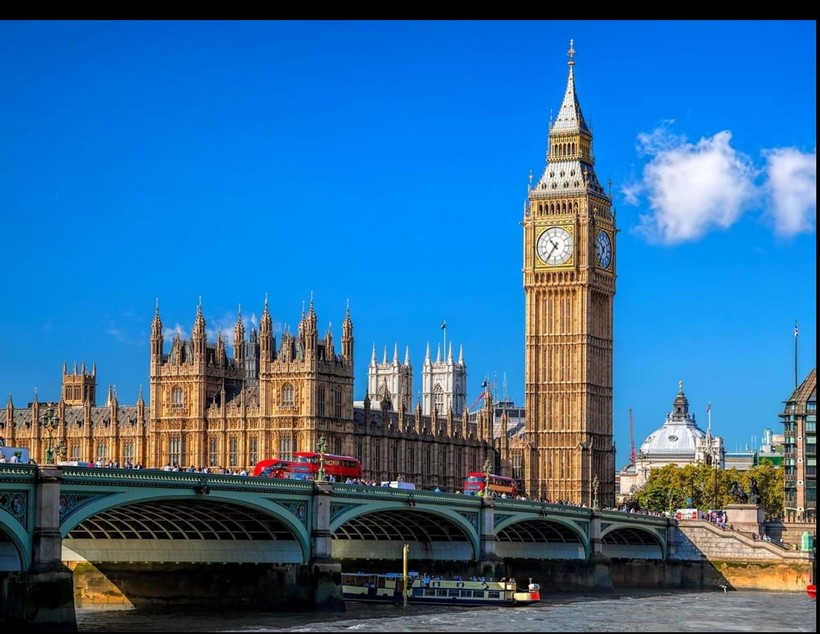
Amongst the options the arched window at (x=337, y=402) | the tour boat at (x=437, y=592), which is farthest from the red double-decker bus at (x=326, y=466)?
the arched window at (x=337, y=402)

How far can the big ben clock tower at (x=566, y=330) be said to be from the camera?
124 meters

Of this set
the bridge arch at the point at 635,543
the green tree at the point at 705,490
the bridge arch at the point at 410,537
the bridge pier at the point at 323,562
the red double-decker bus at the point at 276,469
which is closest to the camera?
the bridge pier at the point at 323,562

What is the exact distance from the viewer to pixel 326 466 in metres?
84.0

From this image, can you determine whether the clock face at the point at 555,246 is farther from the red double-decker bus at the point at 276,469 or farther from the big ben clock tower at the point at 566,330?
the red double-decker bus at the point at 276,469

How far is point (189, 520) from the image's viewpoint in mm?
62188

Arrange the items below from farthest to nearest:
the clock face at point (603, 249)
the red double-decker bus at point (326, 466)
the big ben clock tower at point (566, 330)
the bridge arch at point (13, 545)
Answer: the clock face at point (603, 249), the big ben clock tower at point (566, 330), the red double-decker bus at point (326, 466), the bridge arch at point (13, 545)

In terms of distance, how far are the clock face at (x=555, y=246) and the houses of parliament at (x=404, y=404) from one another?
10 cm

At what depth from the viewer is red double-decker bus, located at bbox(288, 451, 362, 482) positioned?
7694 centimetres

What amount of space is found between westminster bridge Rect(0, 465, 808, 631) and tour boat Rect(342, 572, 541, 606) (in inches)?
122

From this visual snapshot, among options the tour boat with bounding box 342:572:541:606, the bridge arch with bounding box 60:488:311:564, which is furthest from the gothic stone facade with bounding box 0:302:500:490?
the bridge arch with bounding box 60:488:311:564

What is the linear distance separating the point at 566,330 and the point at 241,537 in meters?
65.5
